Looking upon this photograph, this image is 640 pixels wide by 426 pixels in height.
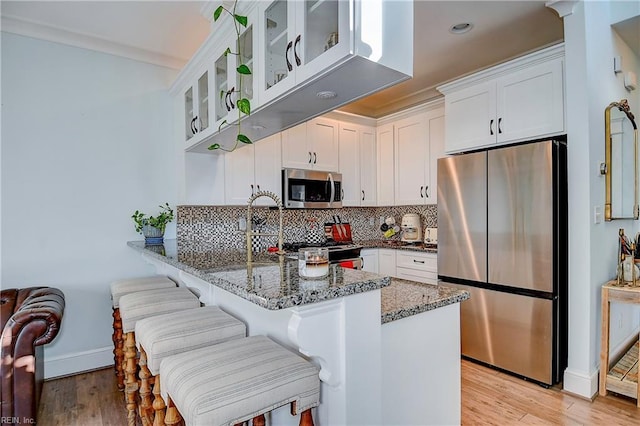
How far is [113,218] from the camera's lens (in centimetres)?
305

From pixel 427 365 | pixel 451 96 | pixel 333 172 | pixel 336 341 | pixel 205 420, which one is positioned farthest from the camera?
pixel 333 172

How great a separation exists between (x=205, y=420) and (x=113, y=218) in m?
2.58

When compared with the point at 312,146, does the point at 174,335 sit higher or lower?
lower

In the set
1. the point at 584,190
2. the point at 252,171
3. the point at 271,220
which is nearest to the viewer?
the point at 584,190

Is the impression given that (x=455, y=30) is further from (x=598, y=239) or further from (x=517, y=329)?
(x=517, y=329)

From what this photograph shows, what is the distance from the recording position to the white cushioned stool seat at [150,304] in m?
1.89

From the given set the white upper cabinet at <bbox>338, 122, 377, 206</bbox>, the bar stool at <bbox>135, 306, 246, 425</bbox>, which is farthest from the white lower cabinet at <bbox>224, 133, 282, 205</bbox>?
the bar stool at <bbox>135, 306, 246, 425</bbox>

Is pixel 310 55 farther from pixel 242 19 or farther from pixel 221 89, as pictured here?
pixel 221 89

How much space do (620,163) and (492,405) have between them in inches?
82.4

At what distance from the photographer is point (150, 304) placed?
195 cm

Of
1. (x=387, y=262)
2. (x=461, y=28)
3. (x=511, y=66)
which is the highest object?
(x=461, y=28)

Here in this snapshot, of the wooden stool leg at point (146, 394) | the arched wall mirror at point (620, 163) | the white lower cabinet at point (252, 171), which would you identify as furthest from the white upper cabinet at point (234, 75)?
the arched wall mirror at point (620, 163)

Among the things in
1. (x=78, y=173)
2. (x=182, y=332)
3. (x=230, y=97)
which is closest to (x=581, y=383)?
(x=182, y=332)

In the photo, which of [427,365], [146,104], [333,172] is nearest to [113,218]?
[146,104]
